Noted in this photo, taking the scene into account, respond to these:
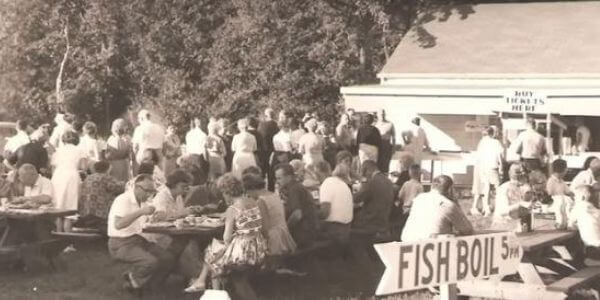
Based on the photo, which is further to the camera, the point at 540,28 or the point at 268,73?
the point at 268,73

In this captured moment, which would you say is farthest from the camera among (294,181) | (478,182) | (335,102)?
(335,102)

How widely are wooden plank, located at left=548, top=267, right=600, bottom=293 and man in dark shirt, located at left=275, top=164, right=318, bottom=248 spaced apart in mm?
2820

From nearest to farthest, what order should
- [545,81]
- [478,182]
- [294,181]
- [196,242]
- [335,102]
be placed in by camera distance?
[196,242]
[294,181]
[478,182]
[545,81]
[335,102]

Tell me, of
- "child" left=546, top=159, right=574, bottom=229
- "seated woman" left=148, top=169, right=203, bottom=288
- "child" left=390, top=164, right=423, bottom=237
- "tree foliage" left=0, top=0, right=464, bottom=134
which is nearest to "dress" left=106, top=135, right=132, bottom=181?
"seated woman" left=148, top=169, right=203, bottom=288

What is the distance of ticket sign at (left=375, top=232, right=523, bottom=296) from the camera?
4.57m

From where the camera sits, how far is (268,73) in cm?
2892

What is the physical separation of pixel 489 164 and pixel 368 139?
218 cm

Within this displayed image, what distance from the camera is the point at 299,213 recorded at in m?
10.4

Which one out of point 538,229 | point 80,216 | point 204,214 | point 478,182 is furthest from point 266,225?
point 478,182

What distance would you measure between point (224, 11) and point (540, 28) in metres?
10.4

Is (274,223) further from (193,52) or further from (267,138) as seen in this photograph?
(193,52)

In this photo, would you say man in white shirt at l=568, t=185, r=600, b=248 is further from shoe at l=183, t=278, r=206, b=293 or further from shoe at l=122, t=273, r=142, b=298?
shoe at l=122, t=273, r=142, b=298

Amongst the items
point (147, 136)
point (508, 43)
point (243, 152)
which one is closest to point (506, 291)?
point (243, 152)

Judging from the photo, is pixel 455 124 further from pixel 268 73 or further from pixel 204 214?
pixel 204 214
